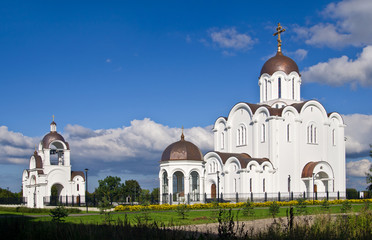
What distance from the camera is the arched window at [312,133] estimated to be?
40.8 m

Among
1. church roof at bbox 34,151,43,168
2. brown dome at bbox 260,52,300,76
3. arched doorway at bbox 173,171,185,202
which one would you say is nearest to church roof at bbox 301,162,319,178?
brown dome at bbox 260,52,300,76

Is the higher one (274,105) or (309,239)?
(274,105)

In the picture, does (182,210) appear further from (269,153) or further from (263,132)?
(263,132)

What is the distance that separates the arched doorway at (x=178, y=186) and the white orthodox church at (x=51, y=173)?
1127cm

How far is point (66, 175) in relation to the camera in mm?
44125

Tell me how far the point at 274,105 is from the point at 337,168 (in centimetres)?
863

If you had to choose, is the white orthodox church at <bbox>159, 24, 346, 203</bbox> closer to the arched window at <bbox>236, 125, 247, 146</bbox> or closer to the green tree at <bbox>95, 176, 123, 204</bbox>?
the arched window at <bbox>236, 125, 247, 146</bbox>

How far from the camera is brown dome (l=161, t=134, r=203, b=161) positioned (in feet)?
111

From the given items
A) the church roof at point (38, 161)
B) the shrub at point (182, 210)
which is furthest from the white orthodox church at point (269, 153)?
the church roof at point (38, 161)

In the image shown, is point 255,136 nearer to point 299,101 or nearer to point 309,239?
point 299,101

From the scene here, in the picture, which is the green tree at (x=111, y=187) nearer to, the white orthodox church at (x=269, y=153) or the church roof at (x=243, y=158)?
the white orthodox church at (x=269, y=153)

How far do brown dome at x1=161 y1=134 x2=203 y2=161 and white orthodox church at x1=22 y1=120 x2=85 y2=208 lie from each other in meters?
12.2

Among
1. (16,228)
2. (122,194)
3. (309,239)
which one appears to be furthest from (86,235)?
(122,194)

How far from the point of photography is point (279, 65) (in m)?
42.4
